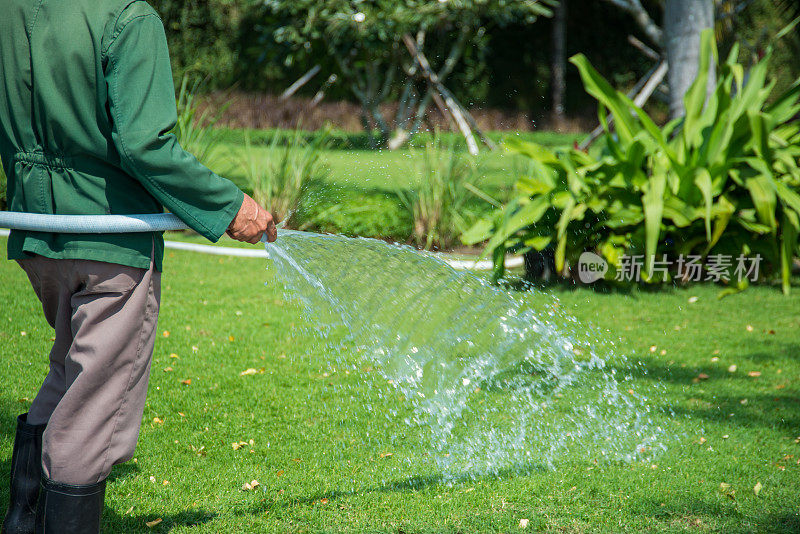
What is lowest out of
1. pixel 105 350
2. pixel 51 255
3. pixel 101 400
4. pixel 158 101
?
pixel 101 400

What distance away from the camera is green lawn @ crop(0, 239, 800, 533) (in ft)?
8.67

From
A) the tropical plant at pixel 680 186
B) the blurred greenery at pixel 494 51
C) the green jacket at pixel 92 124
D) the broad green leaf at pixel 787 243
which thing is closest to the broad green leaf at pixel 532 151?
the tropical plant at pixel 680 186

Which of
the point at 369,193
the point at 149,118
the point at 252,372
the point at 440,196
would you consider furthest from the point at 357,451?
the point at 369,193

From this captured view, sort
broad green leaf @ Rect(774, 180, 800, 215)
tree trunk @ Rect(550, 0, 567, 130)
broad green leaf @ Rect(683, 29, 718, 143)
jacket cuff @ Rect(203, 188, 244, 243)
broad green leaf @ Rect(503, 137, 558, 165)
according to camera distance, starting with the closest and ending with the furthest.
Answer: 1. jacket cuff @ Rect(203, 188, 244, 243)
2. broad green leaf @ Rect(774, 180, 800, 215)
3. broad green leaf @ Rect(683, 29, 718, 143)
4. broad green leaf @ Rect(503, 137, 558, 165)
5. tree trunk @ Rect(550, 0, 567, 130)

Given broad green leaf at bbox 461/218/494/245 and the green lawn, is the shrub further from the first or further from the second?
broad green leaf at bbox 461/218/494/245

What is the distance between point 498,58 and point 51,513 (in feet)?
67.2

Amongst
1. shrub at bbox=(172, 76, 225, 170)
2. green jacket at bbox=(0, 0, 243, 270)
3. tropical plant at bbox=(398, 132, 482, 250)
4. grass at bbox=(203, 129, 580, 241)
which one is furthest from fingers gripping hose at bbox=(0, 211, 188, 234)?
shrub at bbox=(172, 76, 225, 170)

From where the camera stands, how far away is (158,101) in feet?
5.92

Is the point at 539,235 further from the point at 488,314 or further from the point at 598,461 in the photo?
the point at 598,461

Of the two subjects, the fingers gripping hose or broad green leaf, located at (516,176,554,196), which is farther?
broad green leaf, located at (516,176,554,196)

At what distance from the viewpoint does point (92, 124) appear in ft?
5.89

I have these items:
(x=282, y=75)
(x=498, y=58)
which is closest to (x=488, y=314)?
(x=282, y=75)

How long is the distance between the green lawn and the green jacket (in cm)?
117

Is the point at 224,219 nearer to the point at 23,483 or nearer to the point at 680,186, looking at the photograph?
the point at 23,483
